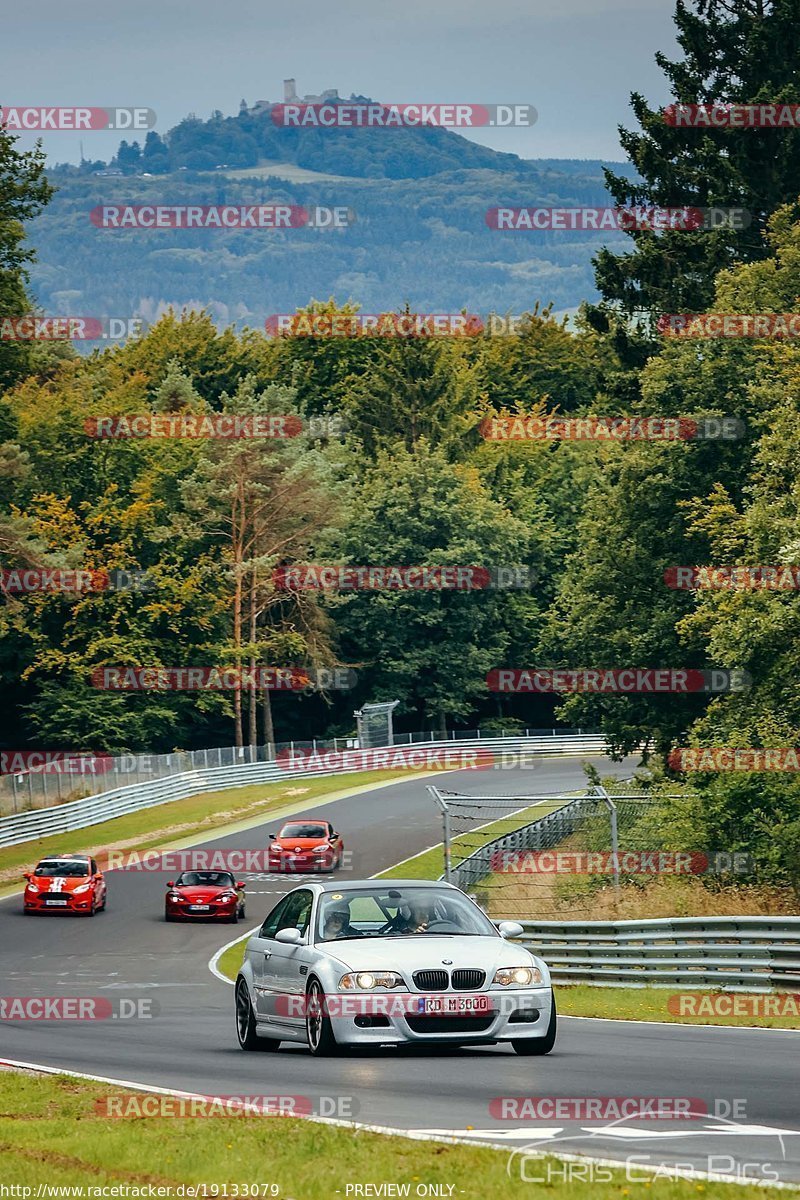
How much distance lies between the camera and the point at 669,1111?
1095 cm

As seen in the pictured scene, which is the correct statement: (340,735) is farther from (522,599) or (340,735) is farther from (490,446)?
(490,446)

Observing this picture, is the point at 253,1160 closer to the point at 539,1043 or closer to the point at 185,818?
the point at 539,1043

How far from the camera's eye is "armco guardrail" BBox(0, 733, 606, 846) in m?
56.2

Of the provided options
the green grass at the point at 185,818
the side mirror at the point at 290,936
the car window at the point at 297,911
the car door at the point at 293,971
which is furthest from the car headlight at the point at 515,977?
the green grass at the point at 185,818

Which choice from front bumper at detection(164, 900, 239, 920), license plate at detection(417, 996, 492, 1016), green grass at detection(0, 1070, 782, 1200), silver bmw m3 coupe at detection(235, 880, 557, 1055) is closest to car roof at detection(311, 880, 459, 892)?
silver bmw m3 coupe at detection(235, 880, 557, 1055)

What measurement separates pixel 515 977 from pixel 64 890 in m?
27.0

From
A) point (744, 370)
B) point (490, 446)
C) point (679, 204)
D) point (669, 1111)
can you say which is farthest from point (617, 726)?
point (490, 446)

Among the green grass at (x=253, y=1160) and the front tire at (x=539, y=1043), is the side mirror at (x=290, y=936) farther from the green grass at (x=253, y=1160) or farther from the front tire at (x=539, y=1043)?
the green grass at (x=253, y=1160)

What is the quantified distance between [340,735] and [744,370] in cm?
4667

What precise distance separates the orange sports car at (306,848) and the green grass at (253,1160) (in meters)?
35.2

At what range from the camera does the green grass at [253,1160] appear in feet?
28.2

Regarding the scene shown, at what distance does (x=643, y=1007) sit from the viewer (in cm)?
2145

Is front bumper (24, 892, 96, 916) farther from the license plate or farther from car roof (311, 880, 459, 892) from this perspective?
the license plate

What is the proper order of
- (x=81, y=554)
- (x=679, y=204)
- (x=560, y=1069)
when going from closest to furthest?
(x=560, y=1069) → (x=679, y=204) → (x=81, y=554)
